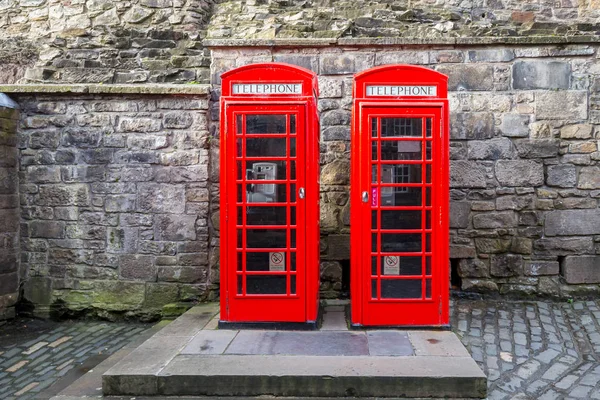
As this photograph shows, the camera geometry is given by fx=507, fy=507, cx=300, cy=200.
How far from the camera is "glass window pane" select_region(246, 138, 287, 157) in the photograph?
453cm

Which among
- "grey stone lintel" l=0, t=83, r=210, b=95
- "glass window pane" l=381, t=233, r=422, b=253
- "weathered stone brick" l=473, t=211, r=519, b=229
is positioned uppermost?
"grey stone lintel" l=0, t=83, r=210, b=95

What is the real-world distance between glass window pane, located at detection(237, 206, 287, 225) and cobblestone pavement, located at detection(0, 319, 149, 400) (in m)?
1.96

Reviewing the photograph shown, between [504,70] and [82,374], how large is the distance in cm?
528

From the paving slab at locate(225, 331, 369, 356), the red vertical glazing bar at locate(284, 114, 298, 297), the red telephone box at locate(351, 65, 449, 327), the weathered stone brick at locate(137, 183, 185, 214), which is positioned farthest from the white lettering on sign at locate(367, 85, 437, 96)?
the weathered stone brick at locate(137, 183, 185, 214)

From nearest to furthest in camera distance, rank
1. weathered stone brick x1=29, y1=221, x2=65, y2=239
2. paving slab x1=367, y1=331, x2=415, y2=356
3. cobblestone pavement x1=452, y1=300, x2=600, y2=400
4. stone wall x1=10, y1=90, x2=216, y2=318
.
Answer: cobblestone pavement x1=452, y1=300, x2=600, y2=400 → paving slab x1=367, y1=331, x2=415, y2=356 → stone wall x1=10, y1=90, x2=216, y2=318 → weathered stone brick x1=29, y1=221, x2=65, y2=239

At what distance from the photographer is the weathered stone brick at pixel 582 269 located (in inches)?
222

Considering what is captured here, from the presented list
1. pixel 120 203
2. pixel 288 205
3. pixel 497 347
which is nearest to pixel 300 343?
pixel 288 205

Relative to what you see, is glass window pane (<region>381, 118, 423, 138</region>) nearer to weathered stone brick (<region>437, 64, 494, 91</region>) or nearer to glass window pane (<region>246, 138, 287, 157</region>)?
glass window pane (<region>246, 138, 287, 157</region>)

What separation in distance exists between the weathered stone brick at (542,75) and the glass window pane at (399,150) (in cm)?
194

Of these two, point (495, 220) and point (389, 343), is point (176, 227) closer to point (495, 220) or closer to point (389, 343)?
point (389, 343)

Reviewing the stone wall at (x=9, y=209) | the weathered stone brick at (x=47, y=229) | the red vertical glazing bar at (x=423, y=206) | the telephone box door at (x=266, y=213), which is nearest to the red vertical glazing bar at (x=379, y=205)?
the red vertical glazing bar at (x=423, y=206)

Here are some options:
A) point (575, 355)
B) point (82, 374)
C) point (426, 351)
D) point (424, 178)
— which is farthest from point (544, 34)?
point (82, 374)

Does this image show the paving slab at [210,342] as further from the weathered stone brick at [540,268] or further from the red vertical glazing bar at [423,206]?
the weathered stone brick at [540,268]

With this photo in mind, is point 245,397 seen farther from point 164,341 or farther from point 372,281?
point 372,281
